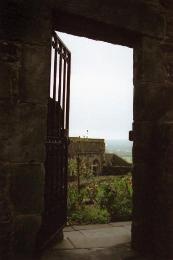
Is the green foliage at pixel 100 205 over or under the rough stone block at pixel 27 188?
under

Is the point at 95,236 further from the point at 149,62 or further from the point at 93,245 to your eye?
the point at 149,62

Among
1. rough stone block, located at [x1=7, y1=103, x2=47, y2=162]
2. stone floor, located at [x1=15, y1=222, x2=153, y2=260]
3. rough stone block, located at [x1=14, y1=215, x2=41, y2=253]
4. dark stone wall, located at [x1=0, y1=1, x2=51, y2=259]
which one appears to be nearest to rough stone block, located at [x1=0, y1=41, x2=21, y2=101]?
dark stone wall, located at [x1=0, y1=1, x2=51, y2=259]

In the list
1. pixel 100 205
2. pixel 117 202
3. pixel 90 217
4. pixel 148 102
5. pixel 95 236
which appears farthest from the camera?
pixel 100 205

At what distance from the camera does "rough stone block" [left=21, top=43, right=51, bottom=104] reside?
129 inches

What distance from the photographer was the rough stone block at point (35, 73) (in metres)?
3.28

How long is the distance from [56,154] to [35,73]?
112 centimetres

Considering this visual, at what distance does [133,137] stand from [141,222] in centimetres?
103

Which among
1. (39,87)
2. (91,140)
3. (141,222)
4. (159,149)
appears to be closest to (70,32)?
(39,87)

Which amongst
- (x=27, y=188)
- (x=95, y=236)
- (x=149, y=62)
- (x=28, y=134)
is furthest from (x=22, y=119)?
(x=95, y=236)

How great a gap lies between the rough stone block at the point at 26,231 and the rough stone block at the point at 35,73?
118 centimetres

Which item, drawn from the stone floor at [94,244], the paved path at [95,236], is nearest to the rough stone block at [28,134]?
the stone floor at [94,244]

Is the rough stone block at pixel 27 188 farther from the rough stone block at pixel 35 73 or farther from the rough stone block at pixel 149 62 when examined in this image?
the rough stone block at pixel 149 62

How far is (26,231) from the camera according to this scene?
3.23 m

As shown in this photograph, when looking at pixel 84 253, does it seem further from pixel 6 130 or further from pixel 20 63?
pixel 20 63
